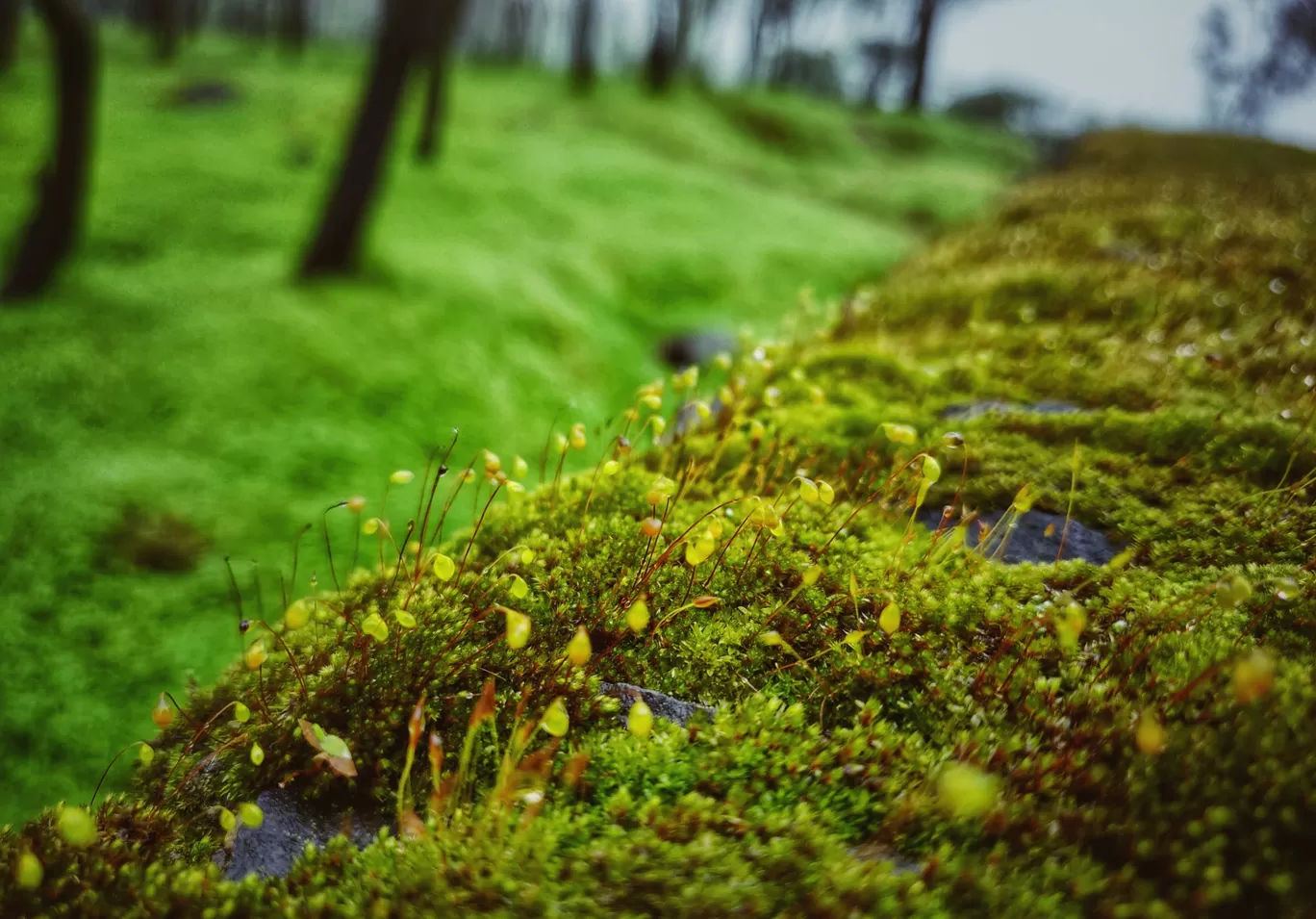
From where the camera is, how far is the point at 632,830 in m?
1.78

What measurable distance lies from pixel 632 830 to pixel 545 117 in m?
21.7

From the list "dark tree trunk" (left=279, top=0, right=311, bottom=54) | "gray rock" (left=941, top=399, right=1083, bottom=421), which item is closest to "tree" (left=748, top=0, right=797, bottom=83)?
"dark tree trunk" (left=279, top=0, right=311, bottom=54)

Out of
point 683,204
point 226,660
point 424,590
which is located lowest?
point 226,660

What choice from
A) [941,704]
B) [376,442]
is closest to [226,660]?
[376,442]

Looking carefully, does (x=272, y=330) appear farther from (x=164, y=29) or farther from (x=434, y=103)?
(x=164, y=29)

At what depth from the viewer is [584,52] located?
25.0 m

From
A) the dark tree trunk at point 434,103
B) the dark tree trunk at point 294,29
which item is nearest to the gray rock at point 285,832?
the dark tree trunk at point 434,103

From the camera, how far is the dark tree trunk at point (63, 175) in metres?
7.07

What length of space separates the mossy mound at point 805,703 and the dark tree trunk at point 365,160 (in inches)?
257

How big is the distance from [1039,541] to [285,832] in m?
2.91

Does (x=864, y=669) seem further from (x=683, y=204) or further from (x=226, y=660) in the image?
(x=683, y=204)

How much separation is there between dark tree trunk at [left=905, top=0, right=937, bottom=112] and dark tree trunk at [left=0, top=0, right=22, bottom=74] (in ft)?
106

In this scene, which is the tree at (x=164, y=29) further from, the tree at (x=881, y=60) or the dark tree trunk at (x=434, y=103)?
the tree at (x=881, y=60)

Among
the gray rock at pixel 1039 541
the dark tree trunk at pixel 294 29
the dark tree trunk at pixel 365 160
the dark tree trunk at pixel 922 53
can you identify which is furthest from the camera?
the dark tree trunk at pixel 294 29
